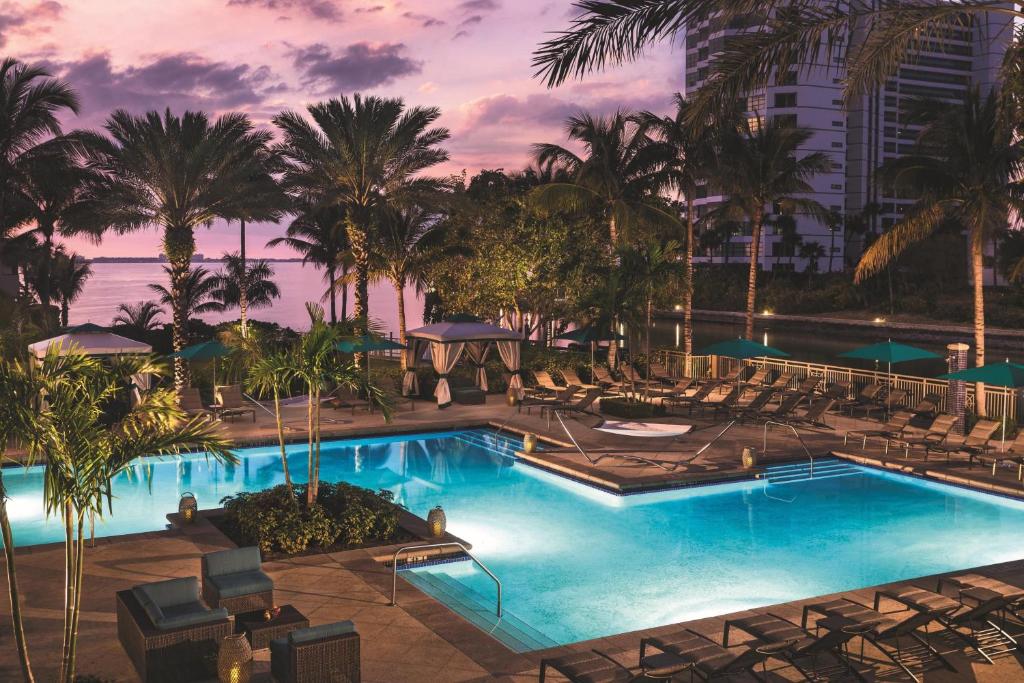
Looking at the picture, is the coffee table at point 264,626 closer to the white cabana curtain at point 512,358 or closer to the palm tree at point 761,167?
the white cabana curtain at point 512,358

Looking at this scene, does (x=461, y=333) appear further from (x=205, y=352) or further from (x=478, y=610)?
(x=478, y=610)

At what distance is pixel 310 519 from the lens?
37.8 feet

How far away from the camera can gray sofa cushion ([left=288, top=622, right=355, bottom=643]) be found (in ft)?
22.6

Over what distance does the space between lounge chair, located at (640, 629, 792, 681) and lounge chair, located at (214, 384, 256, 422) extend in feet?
49.3

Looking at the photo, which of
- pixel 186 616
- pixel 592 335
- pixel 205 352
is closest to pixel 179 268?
pixel 205 352

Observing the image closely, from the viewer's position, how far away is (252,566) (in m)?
8.92

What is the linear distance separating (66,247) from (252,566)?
102 ft

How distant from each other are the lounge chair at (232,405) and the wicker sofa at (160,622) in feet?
43.1

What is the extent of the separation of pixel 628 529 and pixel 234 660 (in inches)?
313

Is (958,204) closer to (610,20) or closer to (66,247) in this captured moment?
(610,20)

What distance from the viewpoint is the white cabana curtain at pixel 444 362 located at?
23.1 m

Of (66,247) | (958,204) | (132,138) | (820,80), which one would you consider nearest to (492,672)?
(958,204)

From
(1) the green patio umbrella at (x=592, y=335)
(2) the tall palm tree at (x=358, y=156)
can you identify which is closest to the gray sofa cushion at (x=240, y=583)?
(1) the green patio umbrella at (x=592, y=335)

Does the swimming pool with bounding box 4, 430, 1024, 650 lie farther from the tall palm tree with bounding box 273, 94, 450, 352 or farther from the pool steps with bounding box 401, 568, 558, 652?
the tall palm tree with bounding box 273, 94, 450, 352
